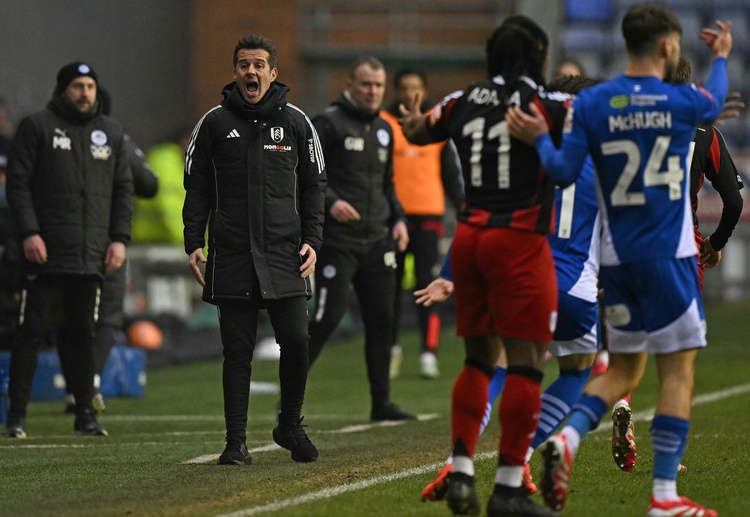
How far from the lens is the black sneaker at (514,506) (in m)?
5.99

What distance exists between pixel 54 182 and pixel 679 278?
488 centimetres

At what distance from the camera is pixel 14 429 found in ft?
32.1

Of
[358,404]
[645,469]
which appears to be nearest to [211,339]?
[358,404]

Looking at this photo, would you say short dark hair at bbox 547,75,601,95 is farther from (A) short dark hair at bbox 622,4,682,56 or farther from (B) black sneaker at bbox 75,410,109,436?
(B) black sneaker at bbox 75,410,109,436

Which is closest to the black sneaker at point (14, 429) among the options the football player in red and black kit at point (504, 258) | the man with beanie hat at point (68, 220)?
Answer: the man with beanie hat at point (68, 220)

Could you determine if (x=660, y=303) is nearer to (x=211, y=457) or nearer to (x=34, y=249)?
(x=211, y=457)

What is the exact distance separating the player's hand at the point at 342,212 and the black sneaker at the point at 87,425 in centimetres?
192

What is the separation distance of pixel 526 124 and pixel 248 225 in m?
2.27

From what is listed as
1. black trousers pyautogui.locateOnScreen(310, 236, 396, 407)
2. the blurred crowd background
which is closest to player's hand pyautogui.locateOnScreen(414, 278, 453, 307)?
black trousers pyautogui.locateOnScreen(310, 236, 396, 407)

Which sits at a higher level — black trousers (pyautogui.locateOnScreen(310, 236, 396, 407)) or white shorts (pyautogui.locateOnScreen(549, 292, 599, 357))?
white shorts (pyautogui.locateOnScreen(549, 292, 599, 357))

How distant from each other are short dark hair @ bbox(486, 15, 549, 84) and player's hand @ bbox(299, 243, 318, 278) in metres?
2.08

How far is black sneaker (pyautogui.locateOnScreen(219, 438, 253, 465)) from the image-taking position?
7.89 m

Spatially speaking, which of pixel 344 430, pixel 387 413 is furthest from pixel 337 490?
pixel 387 413

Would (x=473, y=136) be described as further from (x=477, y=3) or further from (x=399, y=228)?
(x=477, y=3)
